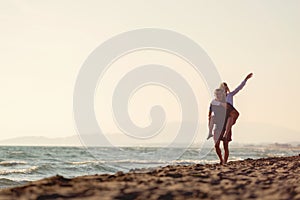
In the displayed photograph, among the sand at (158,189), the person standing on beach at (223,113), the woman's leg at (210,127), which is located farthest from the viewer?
the woman's leg at (210,127)

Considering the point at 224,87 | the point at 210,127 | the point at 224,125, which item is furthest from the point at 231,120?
the point at 224,87

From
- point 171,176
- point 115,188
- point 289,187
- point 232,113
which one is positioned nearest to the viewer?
point 115,188

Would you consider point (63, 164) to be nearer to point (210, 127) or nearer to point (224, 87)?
point (210, 127)

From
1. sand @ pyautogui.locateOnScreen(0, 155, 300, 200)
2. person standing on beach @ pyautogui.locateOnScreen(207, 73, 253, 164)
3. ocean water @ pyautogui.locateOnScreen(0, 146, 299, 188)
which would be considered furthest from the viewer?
ocean water @ pyautogui.locateOnScreen(0, 146, 299, 188)

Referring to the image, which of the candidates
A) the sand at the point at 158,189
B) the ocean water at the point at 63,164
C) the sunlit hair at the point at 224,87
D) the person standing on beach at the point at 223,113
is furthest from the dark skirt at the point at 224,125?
the ocean water at the point at 63,164

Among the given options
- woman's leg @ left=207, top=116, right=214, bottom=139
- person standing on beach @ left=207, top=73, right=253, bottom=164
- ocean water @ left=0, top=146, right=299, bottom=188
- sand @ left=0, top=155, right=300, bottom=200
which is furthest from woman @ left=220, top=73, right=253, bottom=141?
ocean water @ left=0, top=146, right=299, bottom=188

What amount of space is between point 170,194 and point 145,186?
0.58 metres

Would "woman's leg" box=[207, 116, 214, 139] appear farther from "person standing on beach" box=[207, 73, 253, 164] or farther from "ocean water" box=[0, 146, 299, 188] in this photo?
"ocean water" box=[0, 146, 299, 188]

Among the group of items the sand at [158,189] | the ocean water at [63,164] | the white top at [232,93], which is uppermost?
the white top at [232,93]

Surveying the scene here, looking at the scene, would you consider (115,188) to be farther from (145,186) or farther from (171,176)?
(171,176)

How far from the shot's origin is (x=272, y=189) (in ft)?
21.9

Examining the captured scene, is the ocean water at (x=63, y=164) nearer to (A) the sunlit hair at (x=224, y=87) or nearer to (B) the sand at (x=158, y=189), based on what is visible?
(A) the sunlit hair at (x=224, y=87)

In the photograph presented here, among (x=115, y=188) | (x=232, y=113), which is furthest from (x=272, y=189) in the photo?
(x=232, y=113)

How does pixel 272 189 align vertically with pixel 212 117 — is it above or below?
below
